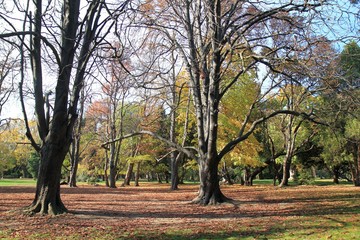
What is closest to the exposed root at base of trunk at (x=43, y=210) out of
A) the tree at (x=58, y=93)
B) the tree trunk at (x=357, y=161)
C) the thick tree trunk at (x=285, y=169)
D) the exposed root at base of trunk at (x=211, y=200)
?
the tree at (x=58, y=93)

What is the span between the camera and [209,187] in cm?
1487

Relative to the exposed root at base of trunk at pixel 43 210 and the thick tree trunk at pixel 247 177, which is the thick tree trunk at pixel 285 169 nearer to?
the thick tree trunk at pixel 247 177

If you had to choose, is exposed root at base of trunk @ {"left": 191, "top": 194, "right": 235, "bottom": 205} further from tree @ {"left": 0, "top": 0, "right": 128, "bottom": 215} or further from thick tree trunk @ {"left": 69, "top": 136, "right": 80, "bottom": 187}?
thick tree trunk @ {"left": 69, "top": 136, "right": 80, "bottom": 187}

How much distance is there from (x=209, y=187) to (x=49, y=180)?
6.54 m

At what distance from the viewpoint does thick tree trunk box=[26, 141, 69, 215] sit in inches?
424

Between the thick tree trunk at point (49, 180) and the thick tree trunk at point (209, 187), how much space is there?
5.96m

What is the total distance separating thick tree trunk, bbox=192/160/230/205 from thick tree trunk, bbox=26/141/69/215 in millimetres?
5961

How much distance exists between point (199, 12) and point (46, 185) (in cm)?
908

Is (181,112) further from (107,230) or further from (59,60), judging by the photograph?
(107,230)

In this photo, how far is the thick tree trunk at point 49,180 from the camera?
1076 cm

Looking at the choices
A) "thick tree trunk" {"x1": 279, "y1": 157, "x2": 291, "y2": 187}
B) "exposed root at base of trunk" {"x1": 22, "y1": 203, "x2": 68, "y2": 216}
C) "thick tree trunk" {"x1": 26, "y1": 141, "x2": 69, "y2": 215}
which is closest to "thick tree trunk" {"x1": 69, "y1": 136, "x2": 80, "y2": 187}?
"thick tree trunk" {"x1": 279, "y1": 157, "x2": 291, "y2": 187}

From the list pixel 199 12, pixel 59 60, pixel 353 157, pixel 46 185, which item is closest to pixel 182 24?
pixel 199 12

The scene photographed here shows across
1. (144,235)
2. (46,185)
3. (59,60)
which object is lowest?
(144,235)

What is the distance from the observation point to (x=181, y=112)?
96.1ft
